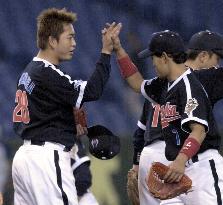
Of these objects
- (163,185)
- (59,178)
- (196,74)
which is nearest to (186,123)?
(163,185)

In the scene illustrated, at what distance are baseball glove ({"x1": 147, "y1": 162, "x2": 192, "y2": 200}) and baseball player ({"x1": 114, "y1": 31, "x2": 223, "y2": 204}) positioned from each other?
0.12m

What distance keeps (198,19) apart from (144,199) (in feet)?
9.02

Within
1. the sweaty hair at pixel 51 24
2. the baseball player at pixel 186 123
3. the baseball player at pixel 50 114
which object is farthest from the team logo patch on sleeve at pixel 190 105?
the sweaty hair at pixel 51 24

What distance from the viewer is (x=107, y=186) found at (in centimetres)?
777

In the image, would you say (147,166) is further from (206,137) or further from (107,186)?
(107,186)

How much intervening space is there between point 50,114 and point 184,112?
78 centimetres

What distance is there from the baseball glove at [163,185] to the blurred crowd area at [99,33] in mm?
2767

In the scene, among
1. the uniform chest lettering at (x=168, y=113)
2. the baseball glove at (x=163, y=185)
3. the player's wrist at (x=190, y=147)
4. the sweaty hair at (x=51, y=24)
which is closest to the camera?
the player's wrist at (x=190, y=147)

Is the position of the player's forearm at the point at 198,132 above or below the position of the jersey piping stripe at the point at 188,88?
below

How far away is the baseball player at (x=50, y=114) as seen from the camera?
204 inches

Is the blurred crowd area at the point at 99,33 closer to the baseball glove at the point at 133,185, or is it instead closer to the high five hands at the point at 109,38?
the baseball glove at the point at 133,185

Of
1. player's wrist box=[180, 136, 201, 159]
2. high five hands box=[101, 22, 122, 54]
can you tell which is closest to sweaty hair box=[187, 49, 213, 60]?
high five hands box=[101, 22, 122, 54]

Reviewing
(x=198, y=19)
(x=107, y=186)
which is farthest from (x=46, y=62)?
(x=198, y=19)

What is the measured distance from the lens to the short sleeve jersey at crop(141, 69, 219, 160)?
499 centimetres
